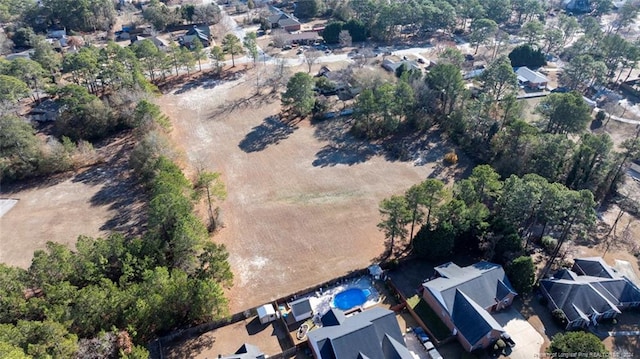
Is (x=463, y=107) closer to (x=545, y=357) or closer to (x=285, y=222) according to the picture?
(x=285, y=222)

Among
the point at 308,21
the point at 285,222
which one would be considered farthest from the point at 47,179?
the point at 308,21

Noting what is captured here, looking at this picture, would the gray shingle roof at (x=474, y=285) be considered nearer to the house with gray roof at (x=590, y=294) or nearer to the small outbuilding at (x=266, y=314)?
the house with gray roof at (x=590, y=294)

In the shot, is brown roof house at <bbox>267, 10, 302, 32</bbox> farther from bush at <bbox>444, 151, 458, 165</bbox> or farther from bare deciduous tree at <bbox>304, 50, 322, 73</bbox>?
bush at <bbox>444, 151, 458, 165</bbox>

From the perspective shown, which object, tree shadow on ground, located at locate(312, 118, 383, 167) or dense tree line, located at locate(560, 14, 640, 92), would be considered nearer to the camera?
tree shadow on ground, located at locate(312, 118, 383, 167)

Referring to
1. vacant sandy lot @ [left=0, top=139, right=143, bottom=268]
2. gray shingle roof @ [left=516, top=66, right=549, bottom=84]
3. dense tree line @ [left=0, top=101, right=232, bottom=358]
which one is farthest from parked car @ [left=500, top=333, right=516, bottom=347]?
gray shingle roof @ [left=516, top=66, right=549, bottom=84]

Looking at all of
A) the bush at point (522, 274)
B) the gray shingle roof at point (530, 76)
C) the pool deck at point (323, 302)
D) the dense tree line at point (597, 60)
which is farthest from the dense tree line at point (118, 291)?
the dense tree line at point (597, 60)

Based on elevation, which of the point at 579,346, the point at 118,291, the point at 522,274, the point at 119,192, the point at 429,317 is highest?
the point at 118,291

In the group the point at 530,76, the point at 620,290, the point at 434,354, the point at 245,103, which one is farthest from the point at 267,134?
the point at 530,76

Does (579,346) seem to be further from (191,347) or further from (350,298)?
(191,347)
